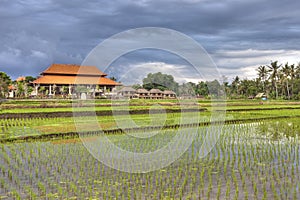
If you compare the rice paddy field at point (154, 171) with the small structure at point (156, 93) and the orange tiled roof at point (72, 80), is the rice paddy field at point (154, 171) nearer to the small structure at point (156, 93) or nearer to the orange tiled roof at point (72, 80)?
the small structure at point (156, 93)

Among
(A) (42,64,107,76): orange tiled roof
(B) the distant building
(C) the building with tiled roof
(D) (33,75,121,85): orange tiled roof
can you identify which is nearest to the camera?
(B) the distant building

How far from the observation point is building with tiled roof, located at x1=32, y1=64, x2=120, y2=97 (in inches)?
1437

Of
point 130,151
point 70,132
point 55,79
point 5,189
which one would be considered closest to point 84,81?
point 55,79

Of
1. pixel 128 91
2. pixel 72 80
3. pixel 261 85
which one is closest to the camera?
pixel 128 91

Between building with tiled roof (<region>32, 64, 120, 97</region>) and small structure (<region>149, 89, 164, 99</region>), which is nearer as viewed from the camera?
small structure (<region>149, 89, 164, 99</region>)

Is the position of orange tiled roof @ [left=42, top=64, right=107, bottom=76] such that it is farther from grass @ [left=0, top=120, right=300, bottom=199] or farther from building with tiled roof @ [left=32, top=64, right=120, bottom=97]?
grass @ [left=0, top=120, right=300, bottom=199]

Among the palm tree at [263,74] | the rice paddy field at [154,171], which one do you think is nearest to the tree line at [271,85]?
the palm tree at [263,74]

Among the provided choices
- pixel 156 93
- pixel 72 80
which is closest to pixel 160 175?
pixel 156 93

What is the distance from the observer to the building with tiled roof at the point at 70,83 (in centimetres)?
3650

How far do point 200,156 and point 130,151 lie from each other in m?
1.81

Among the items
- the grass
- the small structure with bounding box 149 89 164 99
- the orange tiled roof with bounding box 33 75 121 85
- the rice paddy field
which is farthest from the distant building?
the orange tiled roof with bounding box 33 75 121 85

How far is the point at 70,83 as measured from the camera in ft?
126

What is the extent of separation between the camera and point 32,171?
640 centimetres

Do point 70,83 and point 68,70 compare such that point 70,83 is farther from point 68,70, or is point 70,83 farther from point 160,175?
point 160,175
